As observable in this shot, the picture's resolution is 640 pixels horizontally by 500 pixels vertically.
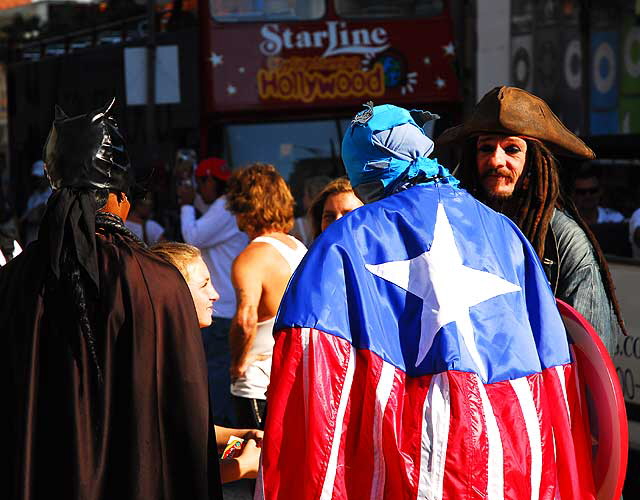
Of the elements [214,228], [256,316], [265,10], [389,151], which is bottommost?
[256,316]

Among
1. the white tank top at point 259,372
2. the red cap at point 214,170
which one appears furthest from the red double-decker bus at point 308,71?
the white tank top at point 259,372

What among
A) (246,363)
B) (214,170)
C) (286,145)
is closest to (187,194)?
(214,170)

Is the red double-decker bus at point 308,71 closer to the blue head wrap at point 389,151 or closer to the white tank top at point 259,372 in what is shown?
the white tank top at point 259,372

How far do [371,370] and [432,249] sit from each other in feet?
1.12

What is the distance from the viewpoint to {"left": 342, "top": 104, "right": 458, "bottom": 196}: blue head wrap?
312cm

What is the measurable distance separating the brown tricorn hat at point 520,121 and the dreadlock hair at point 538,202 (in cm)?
A: 6

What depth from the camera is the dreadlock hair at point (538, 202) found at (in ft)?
12.7

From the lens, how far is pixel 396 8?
11891 mm

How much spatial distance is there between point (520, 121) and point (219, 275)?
4.31 metres

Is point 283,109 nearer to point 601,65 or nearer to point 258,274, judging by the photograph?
point 601,65

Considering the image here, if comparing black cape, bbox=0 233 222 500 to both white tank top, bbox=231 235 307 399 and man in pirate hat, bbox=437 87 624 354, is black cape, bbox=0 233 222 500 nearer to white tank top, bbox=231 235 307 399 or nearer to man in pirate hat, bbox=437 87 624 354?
man in pirate hat, bbox=437 87 624 354

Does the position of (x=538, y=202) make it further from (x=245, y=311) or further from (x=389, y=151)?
(x=245, y=311)

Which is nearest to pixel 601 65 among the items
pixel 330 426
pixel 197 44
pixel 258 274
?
pixel 258 274

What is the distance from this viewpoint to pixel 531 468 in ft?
9.86
